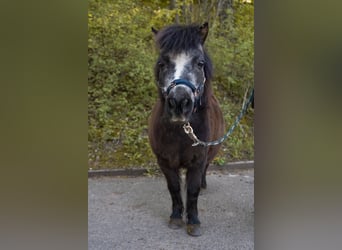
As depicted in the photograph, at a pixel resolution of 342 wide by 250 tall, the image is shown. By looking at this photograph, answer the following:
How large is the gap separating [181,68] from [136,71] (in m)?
2.26

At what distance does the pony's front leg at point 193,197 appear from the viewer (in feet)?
6.90

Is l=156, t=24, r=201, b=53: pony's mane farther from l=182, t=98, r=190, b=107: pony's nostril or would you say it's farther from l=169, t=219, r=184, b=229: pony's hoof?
l=169, t=219, r=184, b=229: pony's hoof

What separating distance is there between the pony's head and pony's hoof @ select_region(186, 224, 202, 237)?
817mm

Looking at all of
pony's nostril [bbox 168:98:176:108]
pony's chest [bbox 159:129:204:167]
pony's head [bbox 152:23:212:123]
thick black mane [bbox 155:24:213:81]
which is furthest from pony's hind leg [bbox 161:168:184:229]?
thick black mane [bbox 155:24:213:81]

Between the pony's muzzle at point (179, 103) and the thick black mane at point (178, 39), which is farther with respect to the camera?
the thick black mane at point (178, 39)

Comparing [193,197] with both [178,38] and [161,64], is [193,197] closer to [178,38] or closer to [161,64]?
[161,64]

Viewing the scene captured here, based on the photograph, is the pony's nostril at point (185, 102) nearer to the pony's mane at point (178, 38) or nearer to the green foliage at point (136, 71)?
the pony's mane at point (178, 38)

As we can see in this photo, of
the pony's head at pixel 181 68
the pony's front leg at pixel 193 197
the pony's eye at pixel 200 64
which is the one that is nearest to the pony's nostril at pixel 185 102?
the pony's head at pixel 181 68

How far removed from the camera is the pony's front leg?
6.90 ft

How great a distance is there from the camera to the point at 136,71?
388 centimetres
